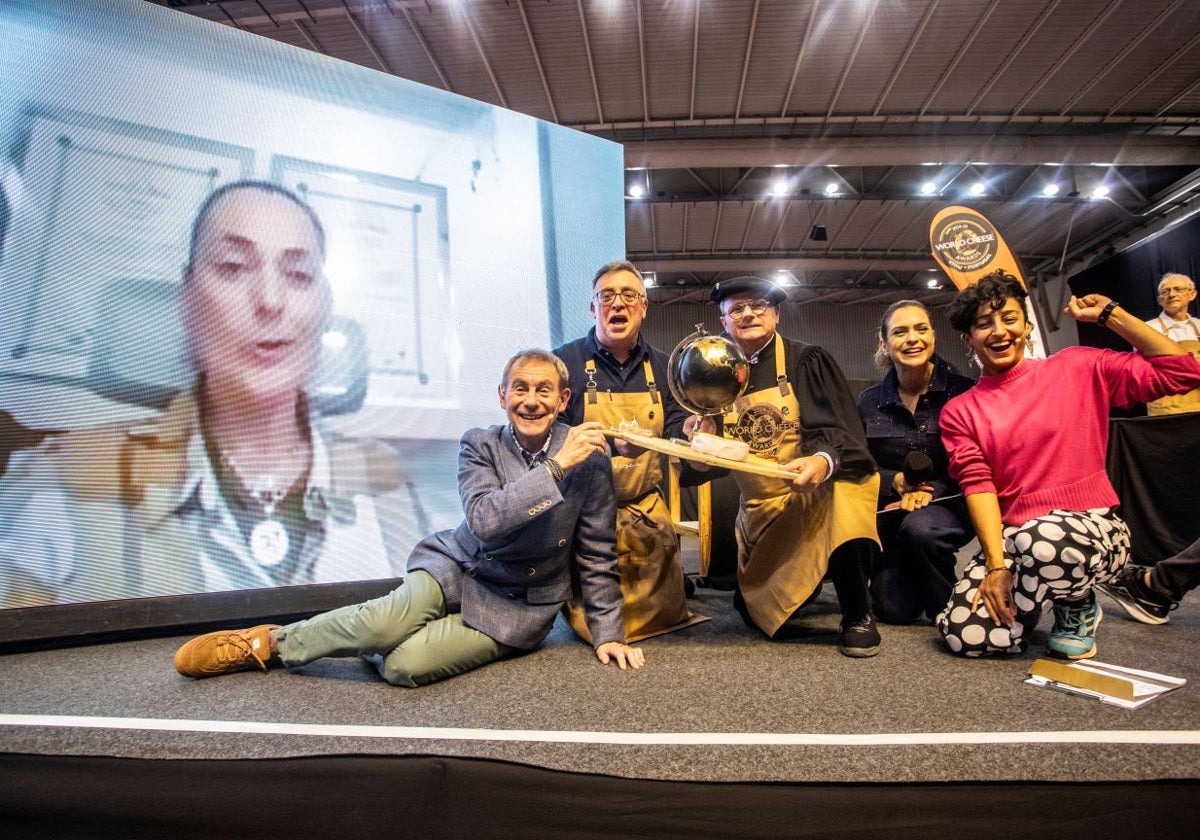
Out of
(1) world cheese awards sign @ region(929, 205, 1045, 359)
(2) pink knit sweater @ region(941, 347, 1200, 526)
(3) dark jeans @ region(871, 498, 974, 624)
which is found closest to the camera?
(2) pink knit sweater @ region(941, 347, 1200, 526)

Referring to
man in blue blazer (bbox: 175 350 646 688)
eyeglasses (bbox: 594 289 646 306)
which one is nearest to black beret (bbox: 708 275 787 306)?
eyeglasses (bbox: 594 289 646 306)

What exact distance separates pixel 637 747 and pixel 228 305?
2.58 meters

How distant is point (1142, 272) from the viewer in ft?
31.8

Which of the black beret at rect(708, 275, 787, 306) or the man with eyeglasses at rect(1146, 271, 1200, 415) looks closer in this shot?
the black beret at rect(708, 275, 787, 306)

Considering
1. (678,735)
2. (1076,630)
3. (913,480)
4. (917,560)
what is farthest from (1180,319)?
(678,735)

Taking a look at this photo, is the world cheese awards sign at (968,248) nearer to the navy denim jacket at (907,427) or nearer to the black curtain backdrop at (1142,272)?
the navy denim jacket at (907,427)

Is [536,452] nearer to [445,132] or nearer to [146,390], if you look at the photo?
[146,390]

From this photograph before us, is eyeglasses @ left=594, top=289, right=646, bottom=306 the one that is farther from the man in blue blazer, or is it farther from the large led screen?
the large led screen

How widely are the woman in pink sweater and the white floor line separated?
24.8 inches

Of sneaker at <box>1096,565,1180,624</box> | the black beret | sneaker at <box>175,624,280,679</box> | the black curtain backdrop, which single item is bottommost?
sneaker at <box>1096,565,1180,624</box>

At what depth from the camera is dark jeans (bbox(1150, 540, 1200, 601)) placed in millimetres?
2304

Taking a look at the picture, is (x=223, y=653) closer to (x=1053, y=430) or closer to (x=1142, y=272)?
(x=1053, y=430)

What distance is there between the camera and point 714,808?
3.65ft

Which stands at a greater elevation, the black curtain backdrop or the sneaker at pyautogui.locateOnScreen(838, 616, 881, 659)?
the black curtain backdrop
